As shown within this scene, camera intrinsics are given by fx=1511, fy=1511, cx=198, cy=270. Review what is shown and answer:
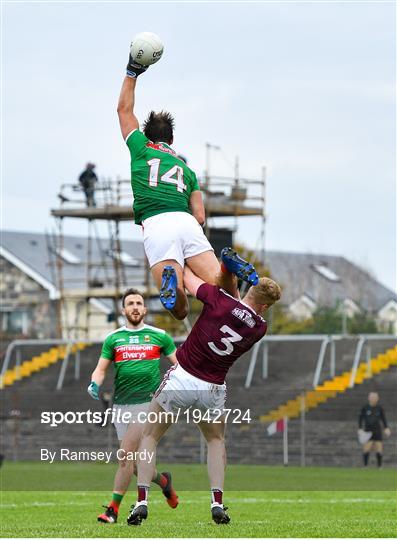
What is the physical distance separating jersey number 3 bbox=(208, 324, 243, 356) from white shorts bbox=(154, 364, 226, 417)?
37cm

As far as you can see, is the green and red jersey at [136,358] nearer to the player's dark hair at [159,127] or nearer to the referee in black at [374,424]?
the player's dark hair at [159,127]

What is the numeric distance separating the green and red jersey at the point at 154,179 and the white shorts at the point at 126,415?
2.72 metres

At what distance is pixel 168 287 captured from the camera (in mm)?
13539

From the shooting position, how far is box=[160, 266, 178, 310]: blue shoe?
13477mm

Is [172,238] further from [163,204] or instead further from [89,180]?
[89,180]

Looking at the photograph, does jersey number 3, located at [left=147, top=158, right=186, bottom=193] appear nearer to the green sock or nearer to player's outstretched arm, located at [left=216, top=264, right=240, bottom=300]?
player's outstretched arm, located at [left=216, top=264, right=240, bottom=300]

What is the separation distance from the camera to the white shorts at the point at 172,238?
13.9 m

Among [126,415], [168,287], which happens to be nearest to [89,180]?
[126,415]

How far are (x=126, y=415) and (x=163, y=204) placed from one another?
3.09 metres

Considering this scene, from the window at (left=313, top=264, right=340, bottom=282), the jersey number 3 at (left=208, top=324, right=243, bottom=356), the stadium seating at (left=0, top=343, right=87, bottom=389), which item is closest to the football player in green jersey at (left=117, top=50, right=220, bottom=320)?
the jersey number 3 at (left=208, top=324, right=243, bottom=356)

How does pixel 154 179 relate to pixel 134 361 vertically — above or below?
above

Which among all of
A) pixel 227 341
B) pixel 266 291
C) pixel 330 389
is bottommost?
pixel 330 389

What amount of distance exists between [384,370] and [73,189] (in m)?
14.3

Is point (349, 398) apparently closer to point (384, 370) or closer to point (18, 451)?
point (384, 370)
